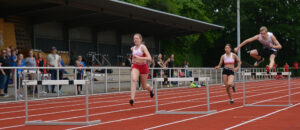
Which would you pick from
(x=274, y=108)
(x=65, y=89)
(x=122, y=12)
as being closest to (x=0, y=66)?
(x=65, y=89)

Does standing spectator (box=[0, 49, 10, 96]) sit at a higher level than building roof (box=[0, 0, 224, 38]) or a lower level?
lower

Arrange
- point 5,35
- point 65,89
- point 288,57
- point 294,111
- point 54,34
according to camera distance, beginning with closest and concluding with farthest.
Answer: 1. point 294,111
2. point 65,89
3. point 5,35
4. point 54,34
5. point 288,57

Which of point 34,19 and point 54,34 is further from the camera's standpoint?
point 54,34

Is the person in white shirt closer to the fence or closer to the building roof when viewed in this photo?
the fence

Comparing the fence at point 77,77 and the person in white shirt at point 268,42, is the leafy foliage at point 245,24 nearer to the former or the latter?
the fence at point 77,77

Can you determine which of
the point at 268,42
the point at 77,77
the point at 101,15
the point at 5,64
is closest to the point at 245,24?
the point at 101,15

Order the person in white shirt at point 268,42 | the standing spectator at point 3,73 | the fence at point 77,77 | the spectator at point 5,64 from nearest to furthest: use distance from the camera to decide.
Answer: the person in white shirt at point 268,42 → the standing spectator at point 3,73 → the spectator at point 5,64 → the fence at point 77,77

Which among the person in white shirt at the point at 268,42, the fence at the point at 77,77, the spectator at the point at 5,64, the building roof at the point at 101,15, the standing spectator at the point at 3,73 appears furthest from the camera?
the building roof at the point at 101,15

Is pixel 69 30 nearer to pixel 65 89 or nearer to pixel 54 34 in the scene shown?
pixel 54 34

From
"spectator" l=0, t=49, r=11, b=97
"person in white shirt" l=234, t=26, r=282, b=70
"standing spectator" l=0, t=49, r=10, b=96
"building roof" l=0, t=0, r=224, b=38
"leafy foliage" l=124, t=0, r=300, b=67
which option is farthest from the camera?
"leafy foliage" l=124, t=0, r=300, b=67

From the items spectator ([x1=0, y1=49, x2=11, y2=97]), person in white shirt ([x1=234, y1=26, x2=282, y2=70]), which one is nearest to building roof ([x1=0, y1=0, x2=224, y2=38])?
spectator ([x1=0, y1=49, x2=11, y2=97])

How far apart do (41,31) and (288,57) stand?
34808mm

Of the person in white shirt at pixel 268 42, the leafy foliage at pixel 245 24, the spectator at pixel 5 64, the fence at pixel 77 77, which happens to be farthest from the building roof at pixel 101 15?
the leafy foliage at pixel 245 24

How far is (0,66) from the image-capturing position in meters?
15.4
